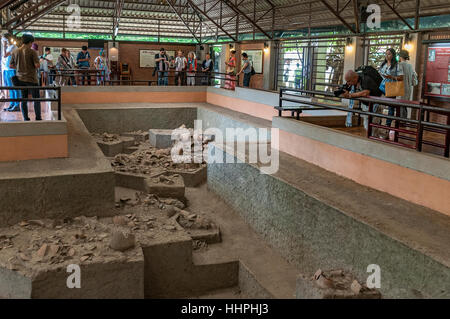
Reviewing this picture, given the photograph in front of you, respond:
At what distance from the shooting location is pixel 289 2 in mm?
19594

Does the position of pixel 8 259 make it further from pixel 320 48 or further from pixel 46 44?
pixel 46 44

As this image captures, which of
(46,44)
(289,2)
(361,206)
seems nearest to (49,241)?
(361,206)

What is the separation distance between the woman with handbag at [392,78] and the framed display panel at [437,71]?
4.83m

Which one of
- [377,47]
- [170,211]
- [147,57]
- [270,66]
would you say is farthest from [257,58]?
[170,211]

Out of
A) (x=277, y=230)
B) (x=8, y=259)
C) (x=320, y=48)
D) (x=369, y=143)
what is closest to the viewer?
(x=8, y=259)

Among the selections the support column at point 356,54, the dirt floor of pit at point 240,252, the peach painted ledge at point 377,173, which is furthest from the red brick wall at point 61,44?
the peach painted ledge at point 377,173

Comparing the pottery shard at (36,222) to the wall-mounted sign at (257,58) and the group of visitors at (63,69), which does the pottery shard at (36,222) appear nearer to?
the group of visitors at (63,69)

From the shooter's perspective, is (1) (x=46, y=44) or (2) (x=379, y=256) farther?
(1) (x=46, y=44)

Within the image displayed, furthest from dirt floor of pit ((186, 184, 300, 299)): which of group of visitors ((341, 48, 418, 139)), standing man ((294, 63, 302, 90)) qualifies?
standing man ((294, 63, 302, 90))

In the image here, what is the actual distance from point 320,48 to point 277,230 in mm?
12536

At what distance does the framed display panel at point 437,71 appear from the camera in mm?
12093

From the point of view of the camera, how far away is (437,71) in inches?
486

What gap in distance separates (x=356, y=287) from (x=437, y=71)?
909 centimetres

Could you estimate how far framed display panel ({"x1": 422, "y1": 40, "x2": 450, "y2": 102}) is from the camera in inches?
476
